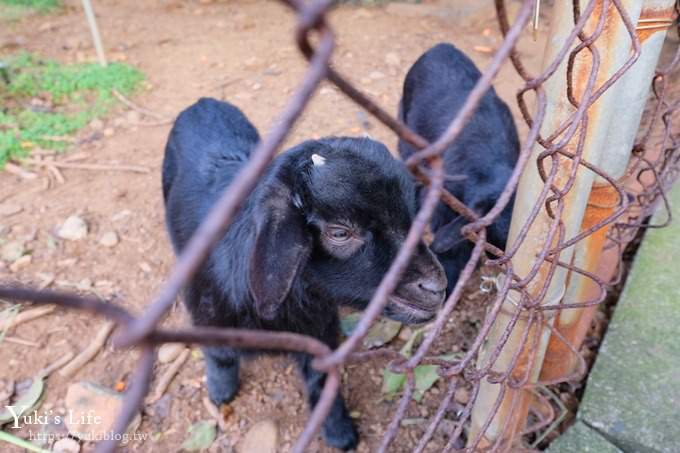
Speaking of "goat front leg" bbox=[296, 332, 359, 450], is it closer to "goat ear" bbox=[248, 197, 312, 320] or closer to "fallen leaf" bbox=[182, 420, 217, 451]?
Result: "fallen leaf" bbox=[182, 420, 217, 451]

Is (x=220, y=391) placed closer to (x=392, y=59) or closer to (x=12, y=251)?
(x=12, y=251)

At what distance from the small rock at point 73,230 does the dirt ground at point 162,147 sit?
45 millimetres

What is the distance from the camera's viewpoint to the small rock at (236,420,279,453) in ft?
8.46

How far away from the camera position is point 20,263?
11.2 feet

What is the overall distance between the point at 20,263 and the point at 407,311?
2.63m

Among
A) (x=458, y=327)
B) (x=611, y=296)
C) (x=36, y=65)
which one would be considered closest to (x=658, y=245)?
(x=611, y=296)

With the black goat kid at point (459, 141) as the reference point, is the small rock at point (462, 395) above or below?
below

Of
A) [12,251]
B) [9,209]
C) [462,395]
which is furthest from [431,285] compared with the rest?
[9,209]

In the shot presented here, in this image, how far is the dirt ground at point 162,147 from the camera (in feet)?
9.16

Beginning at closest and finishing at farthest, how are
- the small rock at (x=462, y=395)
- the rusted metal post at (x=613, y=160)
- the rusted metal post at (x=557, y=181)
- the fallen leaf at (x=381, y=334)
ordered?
1. the rusted metal post at (x=557, y=181)
2. the rusted metal post at (x=613, y=160)
3. the small rock at (x=462, y=395)
4. the fallen leaf at (x=381, y=334)

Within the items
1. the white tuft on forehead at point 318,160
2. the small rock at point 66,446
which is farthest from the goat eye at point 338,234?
the small rock at point 66,446

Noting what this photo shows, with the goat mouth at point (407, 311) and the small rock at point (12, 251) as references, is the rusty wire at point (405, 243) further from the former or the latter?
the small rock at point (12, 251)

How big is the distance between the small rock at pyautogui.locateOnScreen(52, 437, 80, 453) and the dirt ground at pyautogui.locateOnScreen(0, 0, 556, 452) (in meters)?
0.19

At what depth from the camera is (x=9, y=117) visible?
15.3ft
